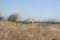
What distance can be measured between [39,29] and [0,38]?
1626 millimetres

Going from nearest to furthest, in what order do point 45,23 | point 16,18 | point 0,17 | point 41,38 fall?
point 41,38
point 45,23
point 16,18
point 0,17

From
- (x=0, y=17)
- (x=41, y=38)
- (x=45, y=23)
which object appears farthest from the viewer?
(x=0, y=17)

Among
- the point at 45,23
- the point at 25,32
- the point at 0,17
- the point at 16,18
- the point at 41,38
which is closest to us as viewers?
the point at 41,38

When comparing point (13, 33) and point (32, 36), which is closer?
point (32, 36)

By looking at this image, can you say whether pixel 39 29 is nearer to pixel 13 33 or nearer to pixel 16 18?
pixel 13 33

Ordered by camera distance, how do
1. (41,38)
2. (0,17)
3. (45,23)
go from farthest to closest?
(0,17), (45,23), (41,38)

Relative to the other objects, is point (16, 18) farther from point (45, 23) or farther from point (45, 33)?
point (45, 33)

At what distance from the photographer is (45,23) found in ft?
40.6

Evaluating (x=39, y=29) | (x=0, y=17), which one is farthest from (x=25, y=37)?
(x=0, y=17)

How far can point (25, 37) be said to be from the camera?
27.5 feet

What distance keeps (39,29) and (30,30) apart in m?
0.47

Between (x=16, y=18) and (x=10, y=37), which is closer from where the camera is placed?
(x=10, y=37)

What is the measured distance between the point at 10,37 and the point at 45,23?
410cm

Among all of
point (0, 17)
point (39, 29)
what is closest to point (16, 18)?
point (0, 17)
